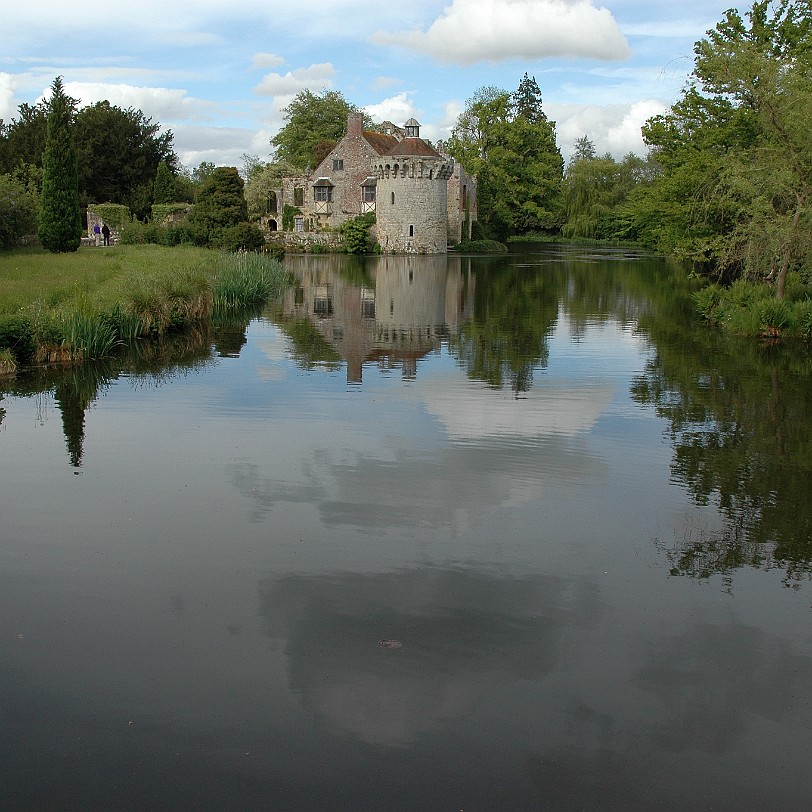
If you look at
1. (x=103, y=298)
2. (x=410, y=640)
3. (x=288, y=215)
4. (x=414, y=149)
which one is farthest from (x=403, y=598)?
(x=288, y=215)

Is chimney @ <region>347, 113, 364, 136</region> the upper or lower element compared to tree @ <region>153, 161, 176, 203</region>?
upper

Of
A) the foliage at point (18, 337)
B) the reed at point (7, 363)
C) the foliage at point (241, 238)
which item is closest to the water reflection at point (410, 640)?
the reed at point (7, 363)

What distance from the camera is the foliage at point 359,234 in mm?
60125

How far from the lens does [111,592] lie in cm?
761

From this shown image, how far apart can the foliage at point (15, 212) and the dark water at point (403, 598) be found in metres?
21.6

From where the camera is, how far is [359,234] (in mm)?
60156

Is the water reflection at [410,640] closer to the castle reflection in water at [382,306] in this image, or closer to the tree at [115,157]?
the castle reflection in water at [382,306]

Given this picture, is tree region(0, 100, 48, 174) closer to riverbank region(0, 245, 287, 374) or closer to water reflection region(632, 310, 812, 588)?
riverbank region(0, 245, 287, 374)

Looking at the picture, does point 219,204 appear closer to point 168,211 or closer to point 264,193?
point 168,211

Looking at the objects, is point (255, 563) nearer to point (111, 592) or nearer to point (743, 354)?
point (111, 592)

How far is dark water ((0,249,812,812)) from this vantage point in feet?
17.8

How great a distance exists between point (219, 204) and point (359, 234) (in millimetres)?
14831

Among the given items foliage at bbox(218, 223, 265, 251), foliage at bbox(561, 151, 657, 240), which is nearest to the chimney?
foliage at bbox(218, 223, 265, 251)

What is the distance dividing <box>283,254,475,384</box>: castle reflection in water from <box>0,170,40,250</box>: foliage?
11.0m
